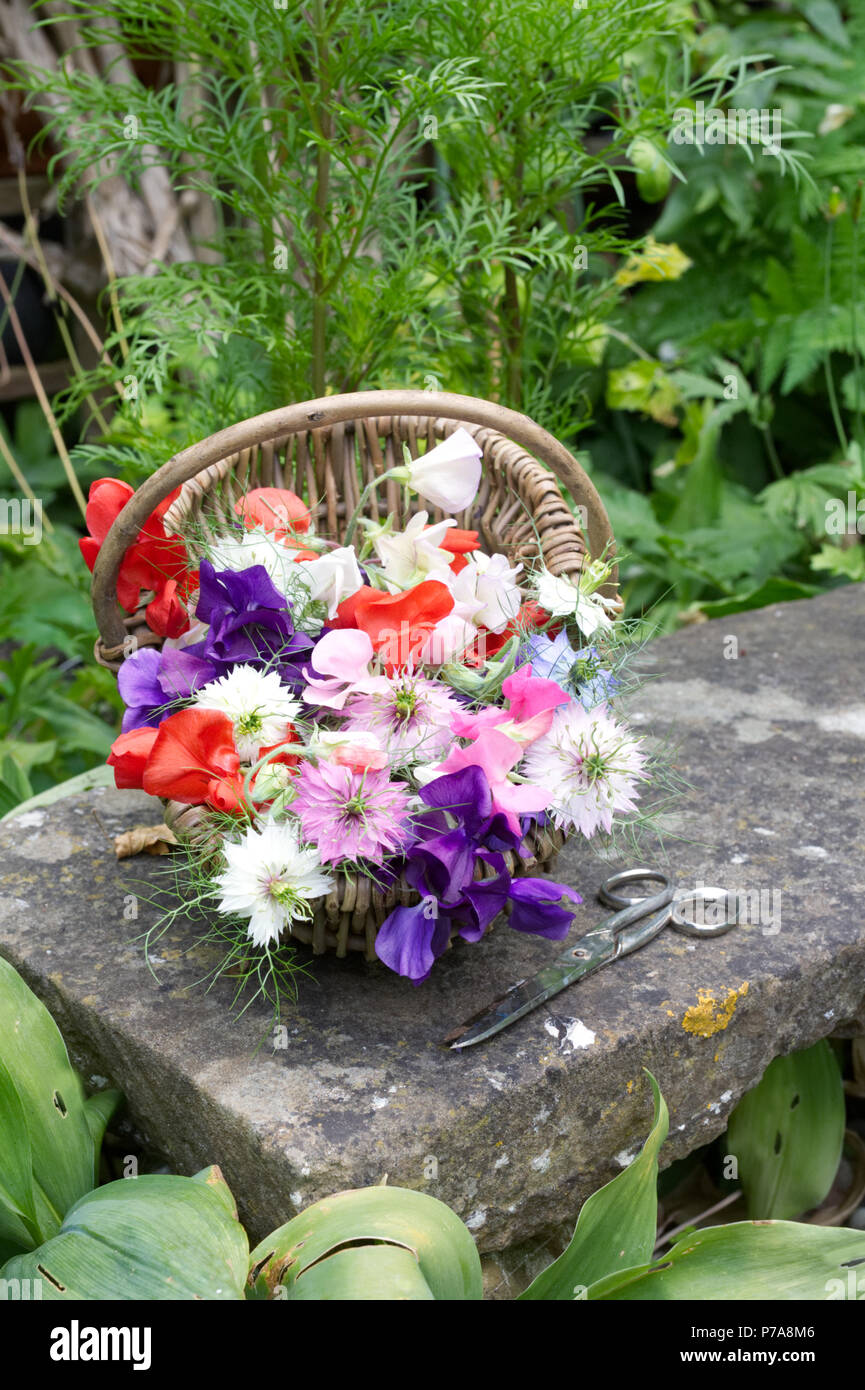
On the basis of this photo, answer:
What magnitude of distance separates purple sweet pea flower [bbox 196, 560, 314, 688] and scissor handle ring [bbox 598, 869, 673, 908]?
17.6 inches

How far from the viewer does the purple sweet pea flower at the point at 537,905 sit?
111 centimetres

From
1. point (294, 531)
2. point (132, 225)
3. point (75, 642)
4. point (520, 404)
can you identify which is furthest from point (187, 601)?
point (132, 225)

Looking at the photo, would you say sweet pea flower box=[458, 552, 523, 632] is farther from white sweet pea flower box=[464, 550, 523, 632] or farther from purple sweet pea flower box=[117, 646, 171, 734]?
purple sweet pea flower box=[117, 646, 171, 734]

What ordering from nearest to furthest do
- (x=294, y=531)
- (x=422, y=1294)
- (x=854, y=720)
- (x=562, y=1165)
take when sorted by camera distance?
(x=422, y=1294) → (x=562, y=1165) → (x=294, y=531) → (x=854, y=720)

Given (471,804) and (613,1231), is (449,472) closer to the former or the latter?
(471,804)

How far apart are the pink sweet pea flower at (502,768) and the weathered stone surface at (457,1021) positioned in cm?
26

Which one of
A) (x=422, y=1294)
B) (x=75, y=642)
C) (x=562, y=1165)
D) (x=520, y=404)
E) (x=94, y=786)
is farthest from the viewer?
(x=75, y=642)

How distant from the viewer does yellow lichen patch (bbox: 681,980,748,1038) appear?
1225mm

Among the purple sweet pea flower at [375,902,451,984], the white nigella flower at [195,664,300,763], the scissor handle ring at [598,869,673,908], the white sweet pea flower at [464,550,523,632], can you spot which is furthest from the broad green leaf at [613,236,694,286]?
the purple sweet pea flower at [375,902,451,984]

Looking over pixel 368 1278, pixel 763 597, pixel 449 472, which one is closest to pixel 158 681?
pixel 449 472

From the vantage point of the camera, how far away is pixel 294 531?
1325 mm

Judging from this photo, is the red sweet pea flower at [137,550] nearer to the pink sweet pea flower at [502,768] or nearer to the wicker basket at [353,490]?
the wicker basket at [353,490]

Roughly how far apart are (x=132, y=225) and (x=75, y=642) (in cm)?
110

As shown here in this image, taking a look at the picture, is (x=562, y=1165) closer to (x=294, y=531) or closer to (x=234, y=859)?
(x=234, y=859)
